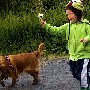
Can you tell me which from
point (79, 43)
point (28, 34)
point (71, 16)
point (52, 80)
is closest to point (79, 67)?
point (79, 43)

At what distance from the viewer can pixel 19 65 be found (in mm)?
6883

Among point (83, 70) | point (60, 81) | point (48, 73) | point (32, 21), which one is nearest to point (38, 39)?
point (32, 21)

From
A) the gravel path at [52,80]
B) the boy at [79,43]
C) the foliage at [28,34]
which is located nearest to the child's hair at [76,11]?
the boy at [79,43]

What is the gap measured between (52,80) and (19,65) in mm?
793

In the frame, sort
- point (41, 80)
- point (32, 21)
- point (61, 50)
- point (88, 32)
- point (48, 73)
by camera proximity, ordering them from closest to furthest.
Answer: point (88, 32) → point (41, 80) → point (48, 73) → point (61, 50) → point (32, 21)

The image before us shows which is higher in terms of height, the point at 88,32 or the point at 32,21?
the point at 88,32

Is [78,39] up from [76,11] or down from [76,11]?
down

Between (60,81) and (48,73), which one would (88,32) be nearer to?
(60,81)

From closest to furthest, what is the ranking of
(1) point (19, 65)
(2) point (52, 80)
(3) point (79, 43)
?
1. (3) point (79, 43)
2. (1) point (19, 65)
3. (2) point (52, 80)

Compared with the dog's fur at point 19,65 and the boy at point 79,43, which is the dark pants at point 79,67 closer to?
the boy at point 79,43

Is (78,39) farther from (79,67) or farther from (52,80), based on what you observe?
(52,80)

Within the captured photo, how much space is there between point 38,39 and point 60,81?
3.50 metres

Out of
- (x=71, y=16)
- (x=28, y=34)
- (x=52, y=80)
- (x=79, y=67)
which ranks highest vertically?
(x=71, y=16)

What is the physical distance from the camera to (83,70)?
5.41m
